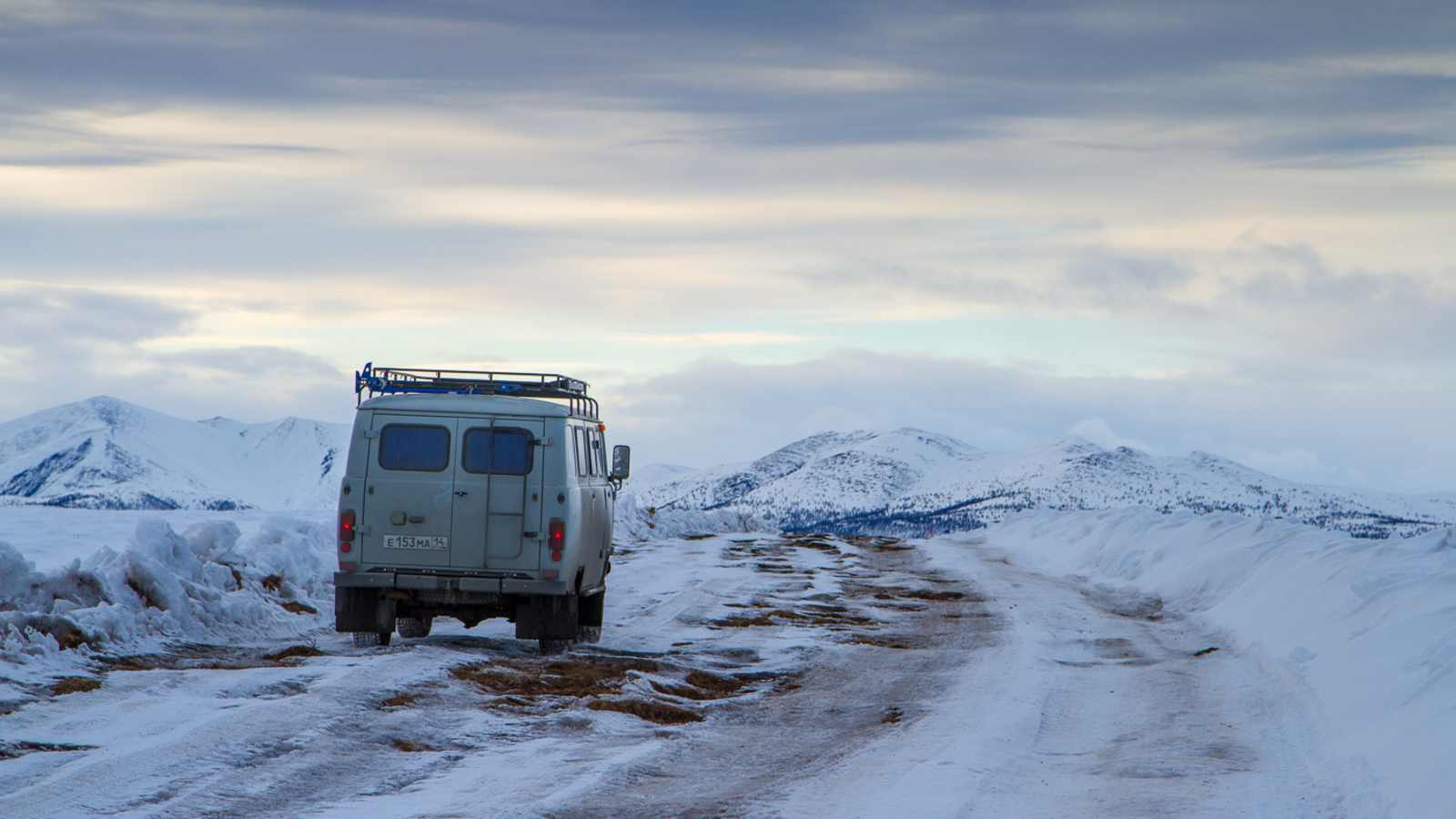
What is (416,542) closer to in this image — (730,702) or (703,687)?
(703,687)

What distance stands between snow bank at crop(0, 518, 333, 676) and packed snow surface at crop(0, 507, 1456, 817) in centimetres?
4

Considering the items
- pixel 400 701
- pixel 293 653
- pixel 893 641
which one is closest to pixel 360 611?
pixel 293 653

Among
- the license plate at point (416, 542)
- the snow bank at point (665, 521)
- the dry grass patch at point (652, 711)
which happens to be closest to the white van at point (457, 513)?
the license plate at point (416, 542)

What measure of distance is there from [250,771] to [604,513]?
30.8ft

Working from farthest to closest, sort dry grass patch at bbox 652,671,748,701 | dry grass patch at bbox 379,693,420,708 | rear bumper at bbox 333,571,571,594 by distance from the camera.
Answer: rear bumper at bbox 333,571,571,594
dry grass patch at bbox 652,671,748,701
dry grass patch at bbox 379,693,420,708

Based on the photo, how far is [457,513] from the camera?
15.0 m

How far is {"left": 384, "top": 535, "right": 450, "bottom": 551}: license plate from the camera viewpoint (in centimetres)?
1491

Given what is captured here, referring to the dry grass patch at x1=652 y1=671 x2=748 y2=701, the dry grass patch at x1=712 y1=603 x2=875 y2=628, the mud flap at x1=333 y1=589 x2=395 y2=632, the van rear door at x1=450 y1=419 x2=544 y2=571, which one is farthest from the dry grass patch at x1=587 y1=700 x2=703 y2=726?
the dry grass patch at x1=712 y1=603 x2=875 y2=628

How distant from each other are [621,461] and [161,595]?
5530 mm

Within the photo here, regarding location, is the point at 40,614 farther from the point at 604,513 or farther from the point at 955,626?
the point at 955,626

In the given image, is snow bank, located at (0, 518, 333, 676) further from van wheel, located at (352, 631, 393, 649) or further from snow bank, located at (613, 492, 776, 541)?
snow bank, located at (613, 492, 776, 541)

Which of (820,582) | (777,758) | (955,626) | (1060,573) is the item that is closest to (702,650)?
(955,626)

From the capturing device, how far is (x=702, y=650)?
15.7m

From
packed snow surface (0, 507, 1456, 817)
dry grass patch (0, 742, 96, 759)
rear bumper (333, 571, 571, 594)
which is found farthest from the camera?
rear bumper (333, 571, 571, 594)
